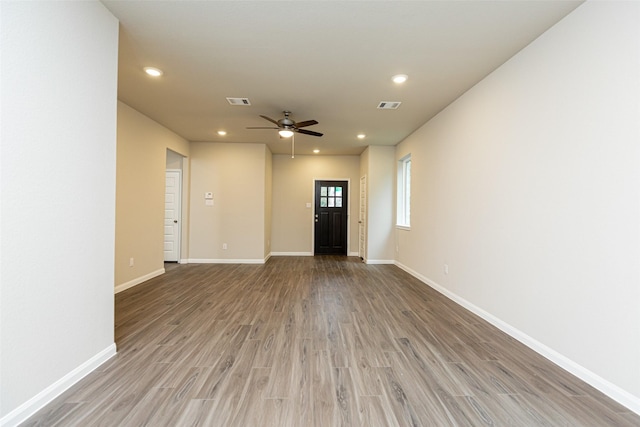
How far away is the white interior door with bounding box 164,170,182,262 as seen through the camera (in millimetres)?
5984

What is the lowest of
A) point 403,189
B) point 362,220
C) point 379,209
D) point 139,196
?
point 362,220

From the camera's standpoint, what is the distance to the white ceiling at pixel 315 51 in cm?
212

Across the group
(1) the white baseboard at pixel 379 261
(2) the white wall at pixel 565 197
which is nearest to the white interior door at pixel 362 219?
(1) the white baseboard at pixel 379 261

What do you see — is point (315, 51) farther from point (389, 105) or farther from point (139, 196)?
point (139, 196)

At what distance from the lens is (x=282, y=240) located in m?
7.46

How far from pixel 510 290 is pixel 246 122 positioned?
4231 millimetres

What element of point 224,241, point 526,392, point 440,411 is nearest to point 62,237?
point 440,411

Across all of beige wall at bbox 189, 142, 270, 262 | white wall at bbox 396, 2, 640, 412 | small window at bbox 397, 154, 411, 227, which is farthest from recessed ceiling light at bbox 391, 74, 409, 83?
beige wall at bbox 189, 142, 270, 262

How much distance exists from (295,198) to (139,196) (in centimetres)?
375

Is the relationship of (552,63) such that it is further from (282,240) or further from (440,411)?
(282,240)

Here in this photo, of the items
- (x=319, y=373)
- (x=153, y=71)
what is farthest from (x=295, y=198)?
(x=319, y=373)

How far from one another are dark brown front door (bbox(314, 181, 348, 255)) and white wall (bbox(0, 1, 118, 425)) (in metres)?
5.62

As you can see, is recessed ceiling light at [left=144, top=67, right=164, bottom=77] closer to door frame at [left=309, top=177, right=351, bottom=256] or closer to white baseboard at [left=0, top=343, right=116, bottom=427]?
white baseboard at [left=0, top=343, right=116, bottom=427]

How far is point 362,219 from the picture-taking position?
7.02 meters
